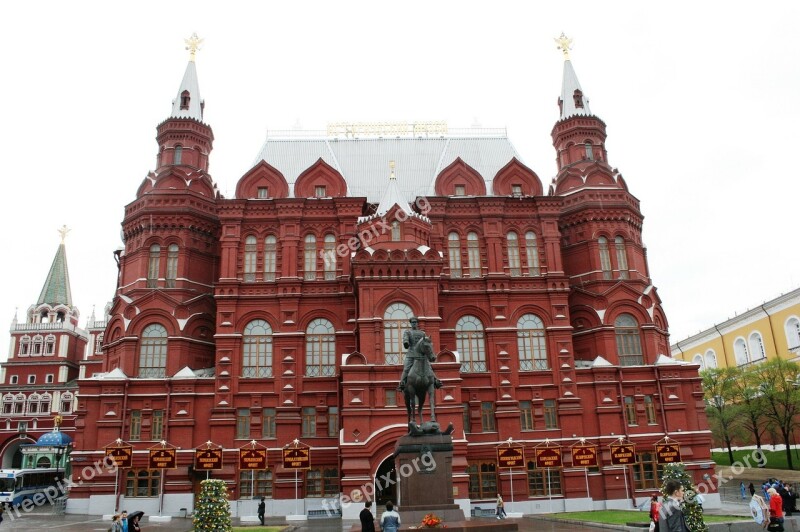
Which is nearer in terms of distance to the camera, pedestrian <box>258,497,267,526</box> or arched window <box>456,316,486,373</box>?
pedestrian <box>258,497,267,526</box>

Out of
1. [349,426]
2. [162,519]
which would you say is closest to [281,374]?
[349,426]

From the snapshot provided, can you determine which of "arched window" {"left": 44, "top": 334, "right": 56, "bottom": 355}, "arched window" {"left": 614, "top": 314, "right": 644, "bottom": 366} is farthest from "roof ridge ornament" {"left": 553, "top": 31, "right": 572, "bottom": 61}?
"arched window" {"left": 44, "top": 334, "right": 56, "bottom": 355}

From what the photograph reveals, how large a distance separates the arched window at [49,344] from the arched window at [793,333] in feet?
235

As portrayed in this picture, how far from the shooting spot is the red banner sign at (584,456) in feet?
121

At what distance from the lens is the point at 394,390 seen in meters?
35.4

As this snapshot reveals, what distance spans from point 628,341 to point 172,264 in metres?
28.5

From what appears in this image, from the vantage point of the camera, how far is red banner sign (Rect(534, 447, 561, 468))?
120 ft

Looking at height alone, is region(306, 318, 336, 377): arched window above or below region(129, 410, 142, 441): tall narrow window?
above

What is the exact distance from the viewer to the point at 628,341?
136 feet

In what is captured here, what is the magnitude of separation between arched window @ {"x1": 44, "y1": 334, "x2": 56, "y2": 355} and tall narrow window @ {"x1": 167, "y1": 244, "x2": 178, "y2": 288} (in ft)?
127

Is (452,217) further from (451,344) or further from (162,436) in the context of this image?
(162,436)

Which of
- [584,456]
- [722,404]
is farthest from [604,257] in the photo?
[722,404]

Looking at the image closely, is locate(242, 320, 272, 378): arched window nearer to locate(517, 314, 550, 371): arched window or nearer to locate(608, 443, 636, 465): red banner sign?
locate(517, 314, 550, 371): arched window

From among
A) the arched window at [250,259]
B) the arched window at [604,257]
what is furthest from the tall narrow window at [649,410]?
the arched window at [250,259]
